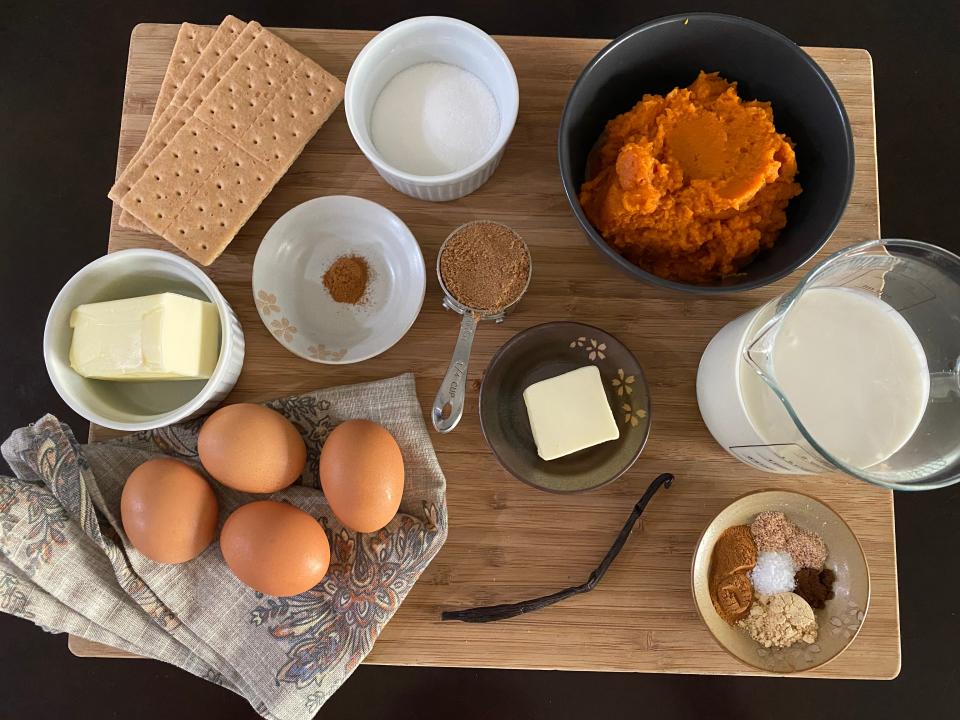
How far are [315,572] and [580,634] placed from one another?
0.38m

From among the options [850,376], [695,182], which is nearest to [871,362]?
[850,376]

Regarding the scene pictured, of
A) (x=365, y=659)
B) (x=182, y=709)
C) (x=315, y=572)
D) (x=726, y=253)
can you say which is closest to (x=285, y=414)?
(x=315, y=572)

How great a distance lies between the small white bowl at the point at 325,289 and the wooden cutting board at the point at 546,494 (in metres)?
0.04

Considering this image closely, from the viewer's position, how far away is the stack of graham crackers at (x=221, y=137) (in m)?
0.98

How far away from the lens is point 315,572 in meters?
0.89

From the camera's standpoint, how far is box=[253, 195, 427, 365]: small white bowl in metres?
0.96

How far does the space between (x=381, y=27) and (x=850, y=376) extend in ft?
4.03

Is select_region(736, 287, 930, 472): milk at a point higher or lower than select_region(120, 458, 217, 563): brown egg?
higher

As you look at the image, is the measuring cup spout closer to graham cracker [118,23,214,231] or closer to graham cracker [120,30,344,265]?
graham cracker [120,30,344,265]

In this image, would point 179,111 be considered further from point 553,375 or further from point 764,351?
point 764,351

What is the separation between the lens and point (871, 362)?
81 cm

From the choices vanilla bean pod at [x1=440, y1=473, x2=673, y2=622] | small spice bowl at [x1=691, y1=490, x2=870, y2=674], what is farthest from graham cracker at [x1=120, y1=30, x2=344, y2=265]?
small spice bowl at [x1=691, y1=490, x2=870, y2=674]

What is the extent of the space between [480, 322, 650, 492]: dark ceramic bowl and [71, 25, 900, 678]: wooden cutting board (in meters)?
0.03

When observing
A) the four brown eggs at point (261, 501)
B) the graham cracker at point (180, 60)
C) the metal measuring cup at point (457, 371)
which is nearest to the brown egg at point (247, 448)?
the four brown eggs at point (261, 501)
